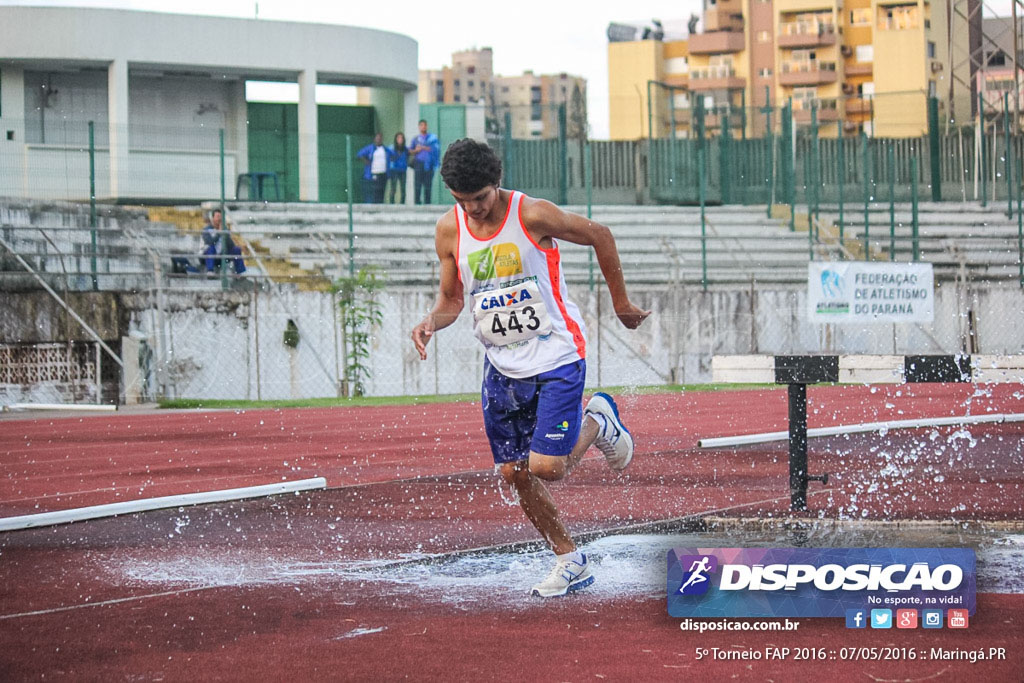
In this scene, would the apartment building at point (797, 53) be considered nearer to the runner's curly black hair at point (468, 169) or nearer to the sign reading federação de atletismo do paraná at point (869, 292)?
the sign reading federação de atletismo do paraná at point (869, 292)

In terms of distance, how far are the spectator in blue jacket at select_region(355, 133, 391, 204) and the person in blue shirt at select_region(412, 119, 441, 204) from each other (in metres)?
1.09

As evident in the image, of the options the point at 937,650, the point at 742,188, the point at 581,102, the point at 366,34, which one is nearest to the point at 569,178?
the point at 581,102

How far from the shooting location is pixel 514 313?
5.46 meters

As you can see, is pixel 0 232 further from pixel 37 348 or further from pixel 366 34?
pixel 366 34

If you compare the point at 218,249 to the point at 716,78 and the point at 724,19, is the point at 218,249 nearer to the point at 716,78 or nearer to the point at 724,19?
the point at 716,78

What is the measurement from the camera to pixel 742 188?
29891 millimetres

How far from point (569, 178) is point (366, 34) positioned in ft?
19.4

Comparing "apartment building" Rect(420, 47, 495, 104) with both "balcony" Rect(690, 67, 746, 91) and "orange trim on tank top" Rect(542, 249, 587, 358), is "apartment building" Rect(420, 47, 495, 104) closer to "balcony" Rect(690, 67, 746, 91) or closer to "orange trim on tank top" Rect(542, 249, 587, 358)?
"balcony" Rect(690, 67, 746, 91)

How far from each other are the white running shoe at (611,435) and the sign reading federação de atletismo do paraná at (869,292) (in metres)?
14.8

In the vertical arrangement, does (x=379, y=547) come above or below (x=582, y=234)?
below

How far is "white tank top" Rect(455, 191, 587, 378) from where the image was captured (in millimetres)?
5430

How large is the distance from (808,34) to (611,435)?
239 ft

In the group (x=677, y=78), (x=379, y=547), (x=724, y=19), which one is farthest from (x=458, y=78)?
(x=379, y=547)

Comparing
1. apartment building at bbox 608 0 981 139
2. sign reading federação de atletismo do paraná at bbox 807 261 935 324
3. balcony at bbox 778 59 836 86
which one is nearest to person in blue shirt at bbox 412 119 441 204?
sign reading federação de atletismo do paraná at bbox 807 261 935 324
